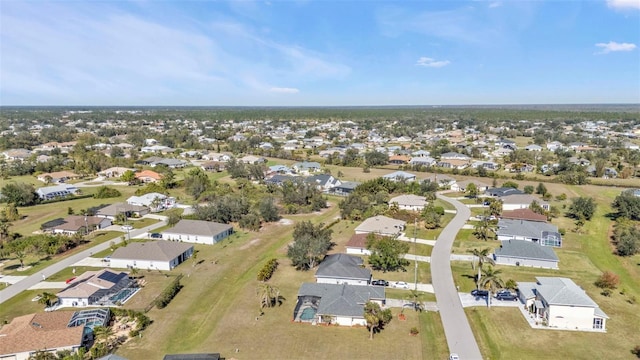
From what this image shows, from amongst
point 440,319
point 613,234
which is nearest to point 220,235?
point 440,319

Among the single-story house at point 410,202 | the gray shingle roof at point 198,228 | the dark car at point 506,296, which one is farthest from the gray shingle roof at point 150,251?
the single-story house at point 410,202

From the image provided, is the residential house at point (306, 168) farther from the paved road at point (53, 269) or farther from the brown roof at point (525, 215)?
the brown roof at point (525, 215)

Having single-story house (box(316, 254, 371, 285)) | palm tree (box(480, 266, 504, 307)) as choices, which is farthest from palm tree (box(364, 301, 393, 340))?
palm tree (box(480, 266, 504, 307))

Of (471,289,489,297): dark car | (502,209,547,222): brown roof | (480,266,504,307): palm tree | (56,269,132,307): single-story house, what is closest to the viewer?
(480,266,504,307): palm tree

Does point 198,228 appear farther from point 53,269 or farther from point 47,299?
point 47,299

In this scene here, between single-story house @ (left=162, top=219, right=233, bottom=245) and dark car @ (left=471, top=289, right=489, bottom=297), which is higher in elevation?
single-story house @ (left=162, top=219, right=233, bottom=245)

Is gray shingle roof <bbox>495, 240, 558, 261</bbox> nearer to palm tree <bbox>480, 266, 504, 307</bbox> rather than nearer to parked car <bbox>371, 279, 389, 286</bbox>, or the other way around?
palm tree <bbox>480, 266, 504, 307</bbox>

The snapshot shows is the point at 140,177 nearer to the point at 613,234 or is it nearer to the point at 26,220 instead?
the point at 26,220
